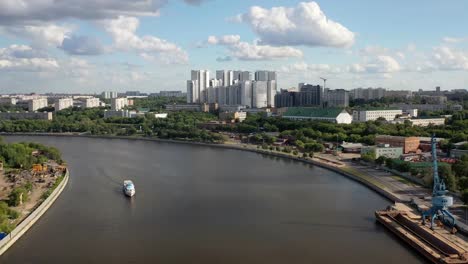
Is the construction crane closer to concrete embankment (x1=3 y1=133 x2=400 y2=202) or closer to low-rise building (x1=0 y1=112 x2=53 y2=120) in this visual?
concrete embankment (x1=3 y1=133 x2=400 y2=202)

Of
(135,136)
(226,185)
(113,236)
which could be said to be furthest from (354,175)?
(135,136)

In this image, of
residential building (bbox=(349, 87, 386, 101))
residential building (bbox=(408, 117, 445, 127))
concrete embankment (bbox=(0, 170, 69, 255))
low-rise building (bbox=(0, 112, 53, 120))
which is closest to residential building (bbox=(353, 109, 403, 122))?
residential building (bbox=(408, 117, 445, 127))

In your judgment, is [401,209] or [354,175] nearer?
[401,209]

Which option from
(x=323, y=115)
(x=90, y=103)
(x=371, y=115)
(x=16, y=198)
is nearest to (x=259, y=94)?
(x=371, y=115)

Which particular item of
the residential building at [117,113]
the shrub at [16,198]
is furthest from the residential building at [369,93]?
the shrub at [16,198]

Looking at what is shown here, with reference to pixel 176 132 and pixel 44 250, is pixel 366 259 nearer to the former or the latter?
pixel 44 250

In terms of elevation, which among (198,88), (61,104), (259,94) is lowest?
(61,104)

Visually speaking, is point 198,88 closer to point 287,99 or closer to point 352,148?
point 287,99

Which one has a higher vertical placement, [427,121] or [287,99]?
[287,99]

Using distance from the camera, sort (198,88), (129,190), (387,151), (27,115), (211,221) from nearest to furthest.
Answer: (211,221), (129,190), (387,151), (27,115), (198,88)
